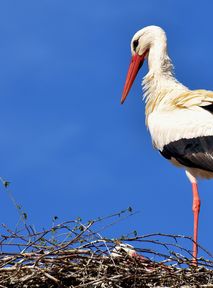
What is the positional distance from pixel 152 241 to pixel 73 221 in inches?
29.5

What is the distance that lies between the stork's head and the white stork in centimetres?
7

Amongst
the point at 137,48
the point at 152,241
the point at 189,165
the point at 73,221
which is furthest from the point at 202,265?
the point at 137,48

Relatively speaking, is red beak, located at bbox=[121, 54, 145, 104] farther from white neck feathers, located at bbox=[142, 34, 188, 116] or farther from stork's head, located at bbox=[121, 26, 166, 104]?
white neck feathers, located at bbox=[142, 34, 188, 116]

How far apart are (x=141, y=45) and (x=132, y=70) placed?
0.35 metres

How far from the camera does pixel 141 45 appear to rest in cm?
1352

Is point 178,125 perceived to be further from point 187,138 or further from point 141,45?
point 141,45

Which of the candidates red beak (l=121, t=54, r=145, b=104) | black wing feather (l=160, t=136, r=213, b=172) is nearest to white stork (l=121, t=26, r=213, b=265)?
black wing feather (l=160, t=136, r=213, b=172)

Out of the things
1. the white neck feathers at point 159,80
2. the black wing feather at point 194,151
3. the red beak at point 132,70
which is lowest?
the black wing feather at point 194,151

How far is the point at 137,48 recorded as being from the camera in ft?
44.6

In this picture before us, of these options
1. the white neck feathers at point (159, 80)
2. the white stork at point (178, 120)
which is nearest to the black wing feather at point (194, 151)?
the white stork at point (178, 120)

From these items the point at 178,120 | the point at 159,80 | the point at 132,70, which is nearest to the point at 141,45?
the point at 132,70

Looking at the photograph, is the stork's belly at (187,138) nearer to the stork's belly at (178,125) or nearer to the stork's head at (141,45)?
the stork's belly at (178,125)

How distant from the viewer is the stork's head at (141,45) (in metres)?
13.4

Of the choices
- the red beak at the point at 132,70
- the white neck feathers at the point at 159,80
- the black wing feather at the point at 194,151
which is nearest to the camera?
the black wing feather at the point at 194,151
